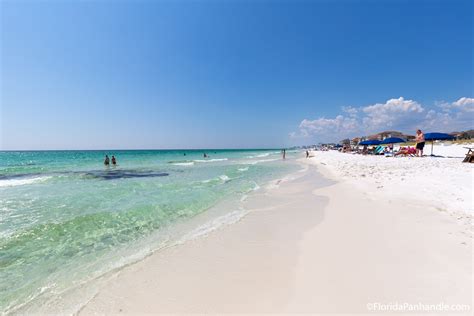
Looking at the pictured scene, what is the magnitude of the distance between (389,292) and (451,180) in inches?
377

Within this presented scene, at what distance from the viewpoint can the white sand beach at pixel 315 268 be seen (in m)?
2.86

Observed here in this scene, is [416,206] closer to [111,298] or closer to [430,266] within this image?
[430,266]

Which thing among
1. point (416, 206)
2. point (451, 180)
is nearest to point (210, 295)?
point (416, 206)

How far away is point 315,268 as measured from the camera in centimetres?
365

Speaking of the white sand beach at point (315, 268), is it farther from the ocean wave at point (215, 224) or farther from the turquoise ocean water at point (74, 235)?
the turquoise ocean water at point (74, 235)

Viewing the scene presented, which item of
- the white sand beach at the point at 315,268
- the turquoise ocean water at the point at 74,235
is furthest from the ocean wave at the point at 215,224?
the turquoise ocean water at the point at 74,235

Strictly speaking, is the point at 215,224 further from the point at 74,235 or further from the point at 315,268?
the point at 74,235

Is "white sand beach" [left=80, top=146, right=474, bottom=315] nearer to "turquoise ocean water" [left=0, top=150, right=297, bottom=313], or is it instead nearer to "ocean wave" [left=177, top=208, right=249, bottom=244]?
"ocean wave" [left=177, top=208, right=249, bottom=244]

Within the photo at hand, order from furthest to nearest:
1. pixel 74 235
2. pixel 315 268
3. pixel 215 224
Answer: pixel 215 224
pixel 74 235
pixel 315 268

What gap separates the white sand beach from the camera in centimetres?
286

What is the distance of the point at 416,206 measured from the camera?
6.60 meters

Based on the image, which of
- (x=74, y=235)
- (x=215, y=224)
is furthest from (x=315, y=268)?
(x=74, y=235)

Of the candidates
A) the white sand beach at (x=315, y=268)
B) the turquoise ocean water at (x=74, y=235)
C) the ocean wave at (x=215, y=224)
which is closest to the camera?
the white sand beach at (x=315, y=268)

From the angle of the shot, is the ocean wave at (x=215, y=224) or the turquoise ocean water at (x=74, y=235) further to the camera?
the ocean wave at (x=215, y=224)
